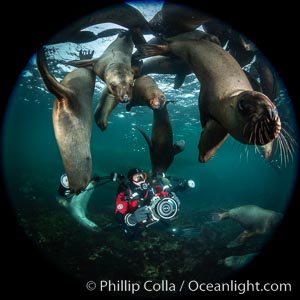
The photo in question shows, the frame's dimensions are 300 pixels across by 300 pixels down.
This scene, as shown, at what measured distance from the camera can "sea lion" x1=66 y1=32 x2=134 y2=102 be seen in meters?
4.08

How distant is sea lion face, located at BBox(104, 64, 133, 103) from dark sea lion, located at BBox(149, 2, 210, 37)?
1374 mm

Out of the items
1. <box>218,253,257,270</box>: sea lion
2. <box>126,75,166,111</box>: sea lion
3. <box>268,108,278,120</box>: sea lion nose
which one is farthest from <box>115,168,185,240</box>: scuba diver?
<box>218,253,257,270</box>: sea lion

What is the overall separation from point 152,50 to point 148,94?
784 millimetres

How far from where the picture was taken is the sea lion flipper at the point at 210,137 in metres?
3.49

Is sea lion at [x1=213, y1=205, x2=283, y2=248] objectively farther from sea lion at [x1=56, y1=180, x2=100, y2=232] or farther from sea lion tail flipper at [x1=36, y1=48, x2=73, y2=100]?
sea lion tail flipper at [x1=36, y1=48, x2=73, y2=100]

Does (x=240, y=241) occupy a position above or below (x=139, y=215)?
below

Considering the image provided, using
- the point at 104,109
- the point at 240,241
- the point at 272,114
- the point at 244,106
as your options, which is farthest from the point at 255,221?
the point at 272,114

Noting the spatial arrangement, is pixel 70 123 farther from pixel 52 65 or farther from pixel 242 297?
pixel 52 65

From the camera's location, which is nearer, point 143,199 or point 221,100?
point 221,100

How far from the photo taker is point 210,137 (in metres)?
3.63

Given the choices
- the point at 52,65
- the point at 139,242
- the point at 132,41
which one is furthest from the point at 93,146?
the point at 132,41

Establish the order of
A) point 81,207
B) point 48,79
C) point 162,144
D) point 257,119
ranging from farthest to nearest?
point 81,207 → point 162,144 → point 48,79 → point 257,119

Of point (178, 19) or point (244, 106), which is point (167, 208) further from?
point (178, 19)

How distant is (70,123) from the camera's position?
149 inches
